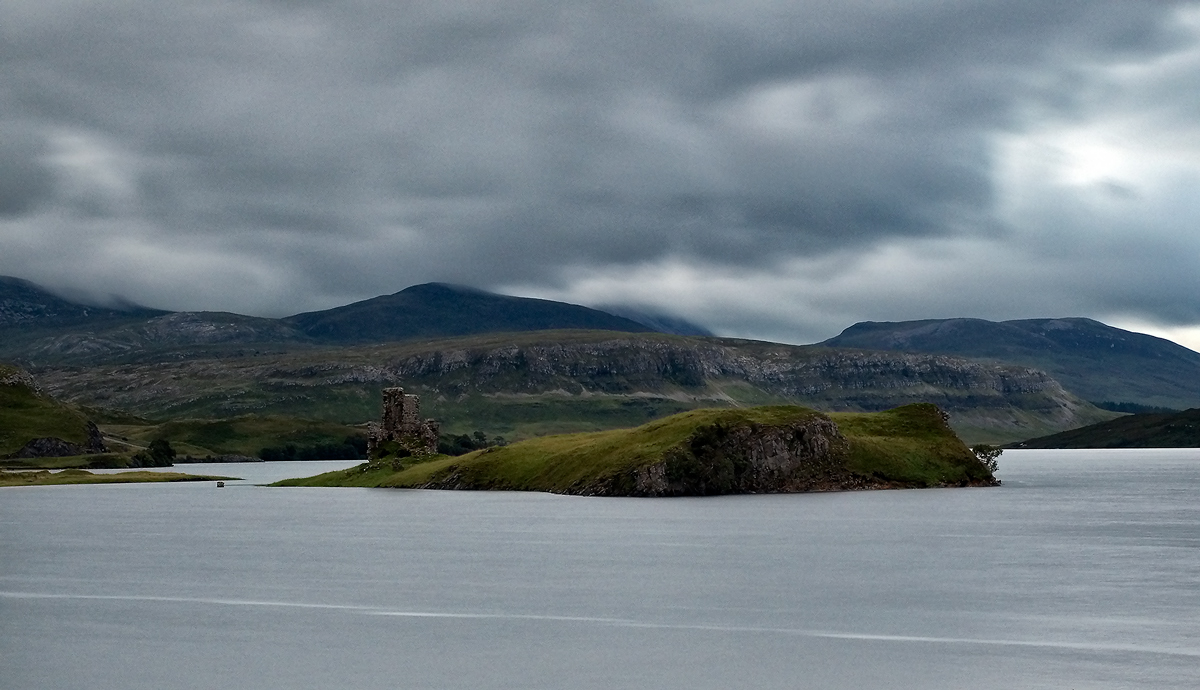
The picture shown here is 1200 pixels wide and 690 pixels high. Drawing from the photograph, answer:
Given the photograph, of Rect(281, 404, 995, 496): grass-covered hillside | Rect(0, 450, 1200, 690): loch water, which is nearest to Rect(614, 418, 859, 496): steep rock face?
Rect(281, 404, 995, 496): grass-covered hillside

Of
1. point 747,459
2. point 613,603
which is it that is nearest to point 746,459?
point 747,459

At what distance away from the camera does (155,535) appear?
108125 mm

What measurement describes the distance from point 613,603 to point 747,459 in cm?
10736

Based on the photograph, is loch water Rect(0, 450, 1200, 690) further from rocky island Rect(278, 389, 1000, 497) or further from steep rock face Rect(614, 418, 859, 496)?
rocky island Rect(278, 389, 1000, 497)

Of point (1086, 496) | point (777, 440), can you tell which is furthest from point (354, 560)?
point (1086, 496)

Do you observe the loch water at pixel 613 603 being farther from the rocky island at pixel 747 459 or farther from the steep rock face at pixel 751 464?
the rocky island at pixel 747 459

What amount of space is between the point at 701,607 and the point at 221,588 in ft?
85.9

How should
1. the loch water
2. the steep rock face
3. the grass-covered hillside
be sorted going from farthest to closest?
1. the grass-covered hillside
2. the steep rock face
3. the loch water

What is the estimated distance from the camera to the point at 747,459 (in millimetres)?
163625

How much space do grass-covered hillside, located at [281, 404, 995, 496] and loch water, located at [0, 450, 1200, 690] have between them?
41059 millimetres

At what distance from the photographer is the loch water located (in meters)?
40.5

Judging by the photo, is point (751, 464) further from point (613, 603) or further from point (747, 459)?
point (613, 603)

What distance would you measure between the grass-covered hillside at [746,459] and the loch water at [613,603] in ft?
135

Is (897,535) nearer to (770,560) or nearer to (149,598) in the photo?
(770,560)
